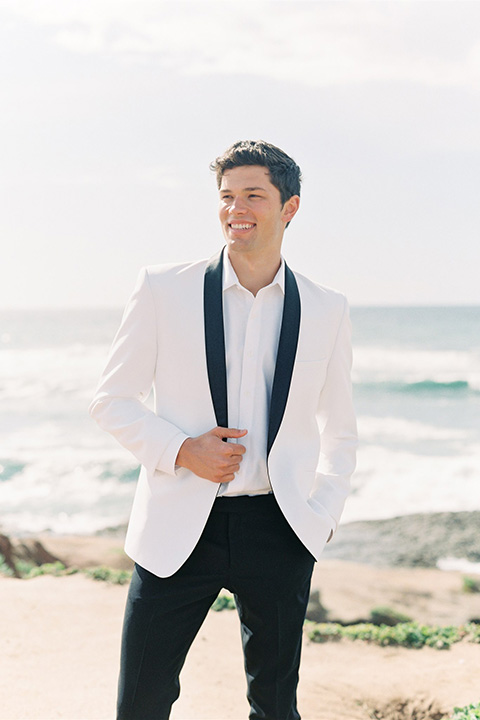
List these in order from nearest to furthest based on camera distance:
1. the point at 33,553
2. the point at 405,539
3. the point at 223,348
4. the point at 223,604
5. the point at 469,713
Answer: the point at 223,348, the point at 469,713, the point at 223,604, the point at 33,553, the point at 405,539

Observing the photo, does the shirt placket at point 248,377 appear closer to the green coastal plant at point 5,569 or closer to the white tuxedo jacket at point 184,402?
the white tuxedo jacket at point 184,402

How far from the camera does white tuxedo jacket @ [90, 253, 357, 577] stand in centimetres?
210

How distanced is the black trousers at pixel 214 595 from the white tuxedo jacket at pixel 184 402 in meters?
0.06

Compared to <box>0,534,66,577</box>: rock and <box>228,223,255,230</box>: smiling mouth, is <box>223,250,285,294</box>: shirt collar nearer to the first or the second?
<box>228,223,255,230</box>: smiling mouth

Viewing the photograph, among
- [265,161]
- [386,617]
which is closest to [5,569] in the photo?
[386,617]

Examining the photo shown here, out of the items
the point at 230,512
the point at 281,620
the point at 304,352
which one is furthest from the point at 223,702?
the point at 304,352

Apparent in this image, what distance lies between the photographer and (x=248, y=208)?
2.14 m

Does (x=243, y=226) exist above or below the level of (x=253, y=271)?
above

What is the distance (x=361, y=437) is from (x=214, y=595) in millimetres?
16605

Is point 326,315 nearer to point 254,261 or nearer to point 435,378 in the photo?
point 254,261

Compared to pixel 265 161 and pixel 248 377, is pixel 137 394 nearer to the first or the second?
pixel 248 377

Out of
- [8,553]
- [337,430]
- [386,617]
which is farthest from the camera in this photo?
[8,553]

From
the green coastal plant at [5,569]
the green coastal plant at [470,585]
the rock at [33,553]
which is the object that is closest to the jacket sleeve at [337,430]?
the green coastal plant at [5,569]

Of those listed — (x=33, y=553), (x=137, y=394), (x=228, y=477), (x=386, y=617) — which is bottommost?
(x=386, y=617)
